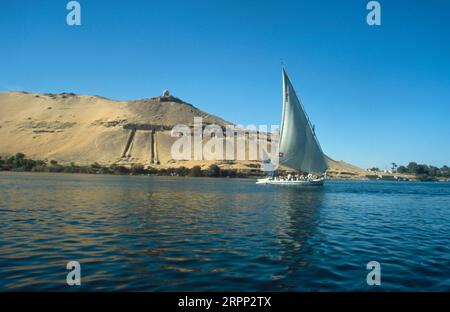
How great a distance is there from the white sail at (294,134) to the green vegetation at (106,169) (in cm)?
9507

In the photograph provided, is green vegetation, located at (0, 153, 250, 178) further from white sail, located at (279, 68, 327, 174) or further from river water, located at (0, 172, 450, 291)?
river water, located at (0, 172, 450, 291)

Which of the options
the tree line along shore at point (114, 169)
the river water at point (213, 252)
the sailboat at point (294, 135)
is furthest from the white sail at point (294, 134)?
the tree line along shore at point (114, 169)

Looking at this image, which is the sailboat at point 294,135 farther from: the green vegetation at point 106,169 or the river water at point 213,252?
the green vegetation at point 106,169

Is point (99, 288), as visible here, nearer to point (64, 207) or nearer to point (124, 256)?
point (124, 256)

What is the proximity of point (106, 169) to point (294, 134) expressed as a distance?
119 metres

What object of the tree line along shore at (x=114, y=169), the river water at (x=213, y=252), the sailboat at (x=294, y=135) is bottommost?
the river water at (x=213, y=252)

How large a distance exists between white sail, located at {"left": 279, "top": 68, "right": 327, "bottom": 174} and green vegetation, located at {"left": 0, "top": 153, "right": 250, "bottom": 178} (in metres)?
95.1

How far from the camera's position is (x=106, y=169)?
571 ft

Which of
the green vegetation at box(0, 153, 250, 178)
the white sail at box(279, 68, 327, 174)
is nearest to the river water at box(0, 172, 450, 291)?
the white sail at box(279, 68, 327, 174)

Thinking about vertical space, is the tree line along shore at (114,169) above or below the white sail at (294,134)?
below

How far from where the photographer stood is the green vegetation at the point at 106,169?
161 meters

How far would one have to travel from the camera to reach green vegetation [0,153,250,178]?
6327 inches

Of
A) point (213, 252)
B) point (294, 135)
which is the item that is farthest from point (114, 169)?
point (213, 252)
